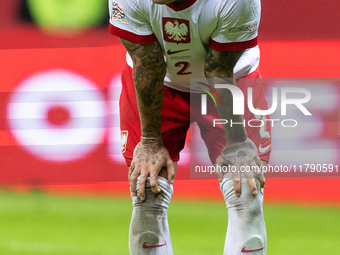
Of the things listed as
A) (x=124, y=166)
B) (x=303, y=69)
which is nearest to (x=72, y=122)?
(x=124, y=166)

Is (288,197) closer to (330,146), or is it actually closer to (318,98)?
(330,146)

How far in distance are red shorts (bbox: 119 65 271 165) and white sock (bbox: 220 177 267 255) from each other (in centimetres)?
13

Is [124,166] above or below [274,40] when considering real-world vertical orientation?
below

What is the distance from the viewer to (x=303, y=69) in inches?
79.4

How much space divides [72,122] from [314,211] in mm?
987

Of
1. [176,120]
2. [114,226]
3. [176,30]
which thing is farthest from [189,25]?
[114,226]

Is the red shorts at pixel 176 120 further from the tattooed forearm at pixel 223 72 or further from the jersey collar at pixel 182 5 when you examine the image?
the jersey collar at pixel 182 5

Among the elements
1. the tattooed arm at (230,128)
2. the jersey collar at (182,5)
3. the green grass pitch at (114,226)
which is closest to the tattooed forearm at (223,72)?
the tattooed arm at (230,128)

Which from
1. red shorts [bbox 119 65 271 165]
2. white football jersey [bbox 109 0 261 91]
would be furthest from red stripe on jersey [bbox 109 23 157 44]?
red shorts [bbox 119 65 271 165]

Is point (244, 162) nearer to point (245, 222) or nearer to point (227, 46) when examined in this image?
point (245, 222)

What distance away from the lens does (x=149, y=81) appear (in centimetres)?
122

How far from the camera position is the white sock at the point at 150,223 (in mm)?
1285

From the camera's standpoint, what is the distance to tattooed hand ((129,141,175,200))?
1.27 m

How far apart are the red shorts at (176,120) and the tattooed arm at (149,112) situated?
0.25 feet
